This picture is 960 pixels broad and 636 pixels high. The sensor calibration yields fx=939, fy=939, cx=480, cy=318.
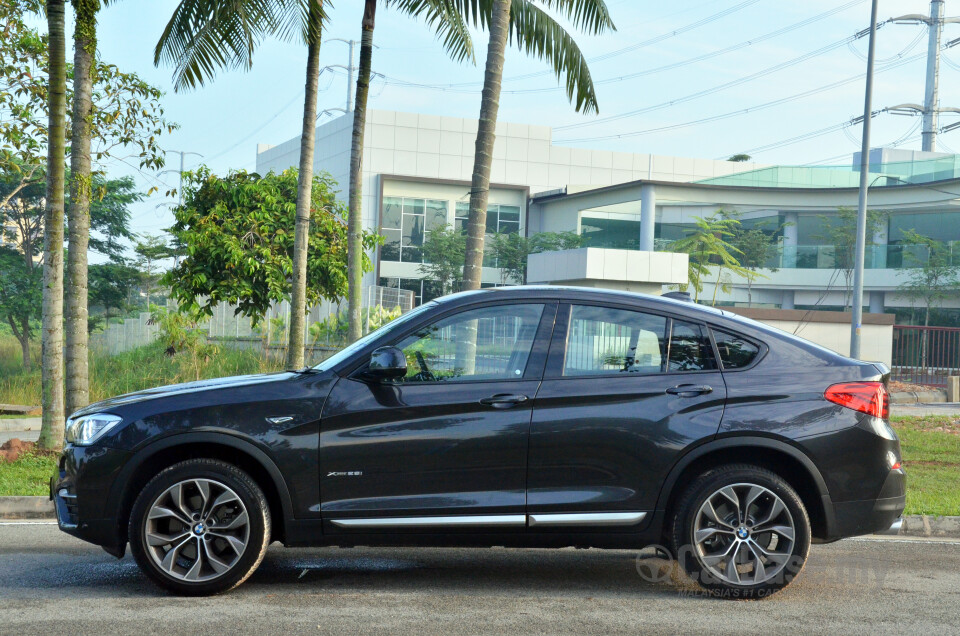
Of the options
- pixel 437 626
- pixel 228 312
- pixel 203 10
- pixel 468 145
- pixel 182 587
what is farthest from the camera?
pixel 468 145

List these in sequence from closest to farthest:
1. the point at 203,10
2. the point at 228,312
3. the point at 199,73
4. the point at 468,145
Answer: the point at 203,10
the point at 199,73
the point at 228,312
the point at 468,145

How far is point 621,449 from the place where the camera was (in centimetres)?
523

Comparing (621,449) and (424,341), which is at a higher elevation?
(424,341)

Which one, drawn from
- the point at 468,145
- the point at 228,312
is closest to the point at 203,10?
the point at 228,312

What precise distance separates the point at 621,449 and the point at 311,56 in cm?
1074

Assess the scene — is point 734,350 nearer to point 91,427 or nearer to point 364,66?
point 91,427

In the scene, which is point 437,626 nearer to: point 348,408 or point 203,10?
point 348,408

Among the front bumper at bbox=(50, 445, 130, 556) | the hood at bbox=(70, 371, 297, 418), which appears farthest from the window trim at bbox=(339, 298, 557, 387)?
the front bumper at bbox=(50, 445, 130, 556)

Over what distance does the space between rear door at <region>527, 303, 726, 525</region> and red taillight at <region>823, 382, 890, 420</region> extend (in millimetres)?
638

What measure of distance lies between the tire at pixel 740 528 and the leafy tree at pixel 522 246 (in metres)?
44.6

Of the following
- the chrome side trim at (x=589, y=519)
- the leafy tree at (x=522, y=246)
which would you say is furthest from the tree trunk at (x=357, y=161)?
the leafy tree at (x=522, y=246)

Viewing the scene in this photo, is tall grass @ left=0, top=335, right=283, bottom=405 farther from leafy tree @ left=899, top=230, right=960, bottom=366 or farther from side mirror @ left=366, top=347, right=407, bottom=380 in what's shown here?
leafy tree @ left=899, top=230, right=960, bottom=366

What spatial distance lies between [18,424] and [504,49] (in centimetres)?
990

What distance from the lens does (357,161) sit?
52.1ft
